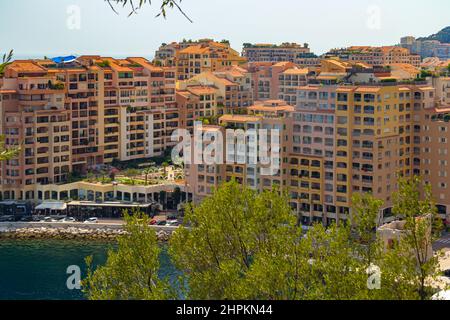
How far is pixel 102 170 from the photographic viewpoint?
993 inches

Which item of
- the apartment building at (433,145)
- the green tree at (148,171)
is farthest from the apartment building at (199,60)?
the apartment building at (433,145)

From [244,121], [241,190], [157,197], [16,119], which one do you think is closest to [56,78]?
[16,119]

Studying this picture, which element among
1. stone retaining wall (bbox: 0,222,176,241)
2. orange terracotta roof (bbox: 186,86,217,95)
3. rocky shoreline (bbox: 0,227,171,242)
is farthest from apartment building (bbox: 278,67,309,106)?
rocky shoreline (bbox: 0,227,171,242)

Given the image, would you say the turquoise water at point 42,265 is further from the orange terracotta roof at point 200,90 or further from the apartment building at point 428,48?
the apartment building at point 428,48

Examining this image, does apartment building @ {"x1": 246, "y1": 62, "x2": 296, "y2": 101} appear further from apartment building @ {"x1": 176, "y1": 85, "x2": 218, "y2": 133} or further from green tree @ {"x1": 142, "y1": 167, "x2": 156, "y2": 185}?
green tree @ {"x1": 142, "y1": 167, "x2": 156, "y2": 185}

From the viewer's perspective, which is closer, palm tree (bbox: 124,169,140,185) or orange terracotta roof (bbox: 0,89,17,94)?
orange terracotta roof (bbox: 0,89,17,94)

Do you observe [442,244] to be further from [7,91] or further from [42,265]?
[7,91]

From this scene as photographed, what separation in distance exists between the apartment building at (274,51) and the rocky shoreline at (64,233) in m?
20.9

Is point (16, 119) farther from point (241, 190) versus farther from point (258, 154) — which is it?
point (241, 190)

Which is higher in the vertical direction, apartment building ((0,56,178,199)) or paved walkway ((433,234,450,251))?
apartment building ((0,56,178,199))

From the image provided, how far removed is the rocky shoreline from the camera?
21.2 m

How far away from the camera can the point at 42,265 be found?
1841 centimetres

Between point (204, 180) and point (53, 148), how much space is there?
15.4 ft

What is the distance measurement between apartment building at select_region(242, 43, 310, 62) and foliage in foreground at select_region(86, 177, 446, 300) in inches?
1256
